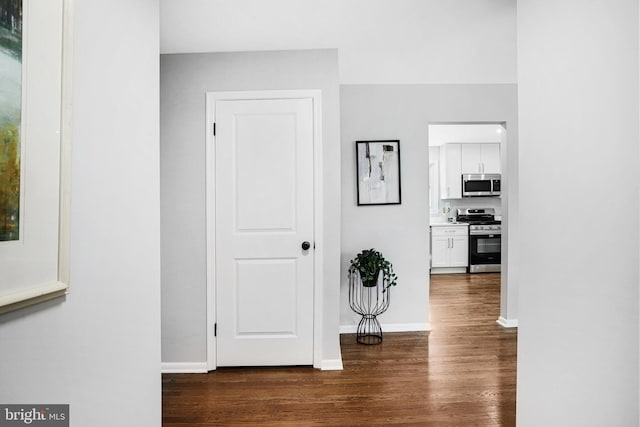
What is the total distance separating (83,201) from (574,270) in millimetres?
1736

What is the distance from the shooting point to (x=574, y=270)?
62.3 inches

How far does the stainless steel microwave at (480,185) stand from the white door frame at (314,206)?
Result: 5185 millimetres

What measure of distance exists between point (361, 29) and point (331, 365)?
2.46 meters

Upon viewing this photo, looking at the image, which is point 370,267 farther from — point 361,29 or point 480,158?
point 480,158

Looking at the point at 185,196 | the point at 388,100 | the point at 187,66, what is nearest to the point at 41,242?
the point at 185,196

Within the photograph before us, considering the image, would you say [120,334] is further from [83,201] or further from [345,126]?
[345,126]

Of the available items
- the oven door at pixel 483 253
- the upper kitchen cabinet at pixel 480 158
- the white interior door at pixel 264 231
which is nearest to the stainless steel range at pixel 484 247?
the oven door at pixel 483 253

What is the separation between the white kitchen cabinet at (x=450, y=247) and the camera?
7141mm

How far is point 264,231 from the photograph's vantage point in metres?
3.13

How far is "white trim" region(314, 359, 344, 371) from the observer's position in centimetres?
309

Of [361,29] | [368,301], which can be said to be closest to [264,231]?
[368,301]

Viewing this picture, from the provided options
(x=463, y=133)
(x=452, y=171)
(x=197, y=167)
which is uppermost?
(x=463, y=133)

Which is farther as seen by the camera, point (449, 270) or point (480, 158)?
point (480, 158)

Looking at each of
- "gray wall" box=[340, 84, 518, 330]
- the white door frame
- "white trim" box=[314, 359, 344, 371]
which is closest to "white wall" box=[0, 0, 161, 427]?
the white door frame
